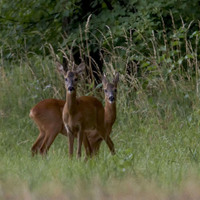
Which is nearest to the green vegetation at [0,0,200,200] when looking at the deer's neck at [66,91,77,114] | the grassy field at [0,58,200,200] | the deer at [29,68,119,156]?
the grassy field at [0,58,200,200]

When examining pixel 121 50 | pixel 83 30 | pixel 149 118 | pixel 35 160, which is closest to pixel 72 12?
pixel 83 30

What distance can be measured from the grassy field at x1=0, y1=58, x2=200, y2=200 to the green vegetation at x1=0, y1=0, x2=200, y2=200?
0.04 ft

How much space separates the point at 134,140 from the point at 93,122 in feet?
2.34

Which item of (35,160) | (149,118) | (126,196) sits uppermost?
(126,196)

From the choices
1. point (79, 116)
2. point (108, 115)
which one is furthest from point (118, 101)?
point (79, 116)

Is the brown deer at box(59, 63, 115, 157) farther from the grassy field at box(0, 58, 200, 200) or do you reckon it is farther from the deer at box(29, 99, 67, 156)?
the deer at box(29, 99, 67, 156)

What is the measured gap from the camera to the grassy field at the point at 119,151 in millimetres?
4496

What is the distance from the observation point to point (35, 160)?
20.5 feet

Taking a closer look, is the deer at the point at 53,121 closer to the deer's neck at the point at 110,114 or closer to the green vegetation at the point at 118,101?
the deer's neck at the point at 110,114

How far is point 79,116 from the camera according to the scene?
23.8ft

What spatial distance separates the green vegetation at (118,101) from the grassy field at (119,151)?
11 millimetres

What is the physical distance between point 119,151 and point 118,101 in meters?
3.78

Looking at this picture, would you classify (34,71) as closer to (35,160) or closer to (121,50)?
(121,50)

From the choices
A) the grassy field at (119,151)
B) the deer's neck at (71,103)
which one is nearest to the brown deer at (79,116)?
the deer's neck at (71,103)
